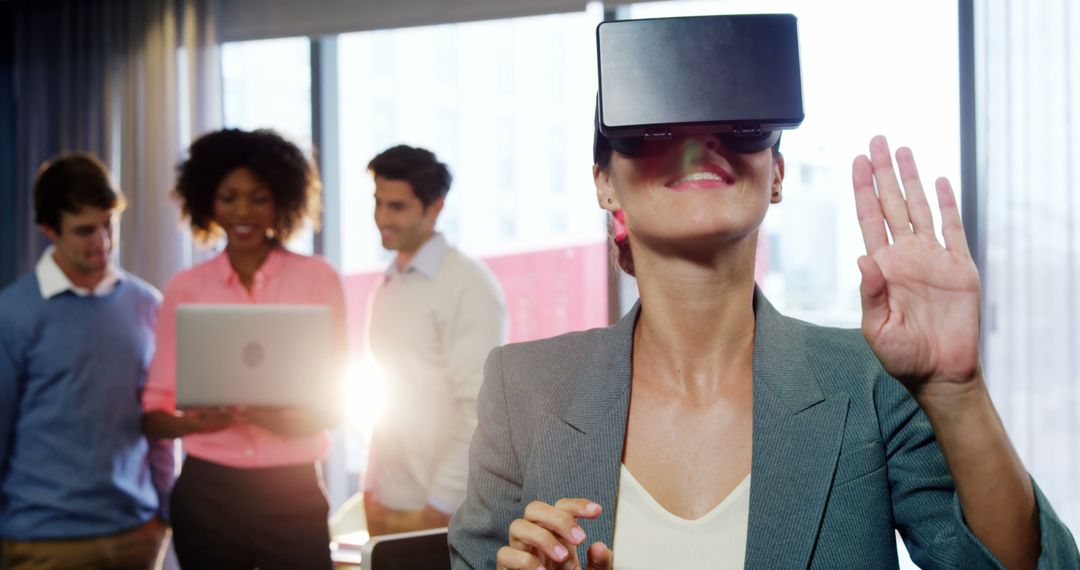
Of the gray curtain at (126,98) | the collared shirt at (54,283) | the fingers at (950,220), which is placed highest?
the gray curtain at (126,98)

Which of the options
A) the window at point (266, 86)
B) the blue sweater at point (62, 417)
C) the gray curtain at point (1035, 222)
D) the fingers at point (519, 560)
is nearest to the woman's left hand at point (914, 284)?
the fingers at point (519, 560)

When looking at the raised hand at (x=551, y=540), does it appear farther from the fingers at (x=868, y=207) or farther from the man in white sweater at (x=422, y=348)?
the man in white sweater at (x=422, y=348)

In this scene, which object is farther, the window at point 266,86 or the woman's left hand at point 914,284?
the window at point 266,86

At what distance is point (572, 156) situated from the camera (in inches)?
153

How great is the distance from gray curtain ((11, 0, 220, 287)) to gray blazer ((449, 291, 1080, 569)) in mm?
3472

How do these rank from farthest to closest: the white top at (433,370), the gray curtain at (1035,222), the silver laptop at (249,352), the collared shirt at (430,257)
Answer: the gray curtain at (1035,222) < the collared shirt at (430,257) < the white top at (433,370) < the silver laptop at (249,352)

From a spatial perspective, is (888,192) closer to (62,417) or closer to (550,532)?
(550,532)

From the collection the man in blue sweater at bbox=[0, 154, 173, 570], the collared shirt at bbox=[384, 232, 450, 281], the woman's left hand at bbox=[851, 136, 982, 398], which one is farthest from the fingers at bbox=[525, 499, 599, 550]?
the man in blue sweater at bbox=[0, 154, 173, 570]

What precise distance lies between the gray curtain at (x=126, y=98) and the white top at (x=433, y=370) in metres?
2.04

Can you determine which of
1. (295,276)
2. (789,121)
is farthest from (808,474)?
(295,276)

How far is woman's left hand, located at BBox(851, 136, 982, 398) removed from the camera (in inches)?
34.4

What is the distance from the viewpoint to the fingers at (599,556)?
90 centimetres

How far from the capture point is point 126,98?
4277mm

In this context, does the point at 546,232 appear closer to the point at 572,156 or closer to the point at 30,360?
the point at 572,156
